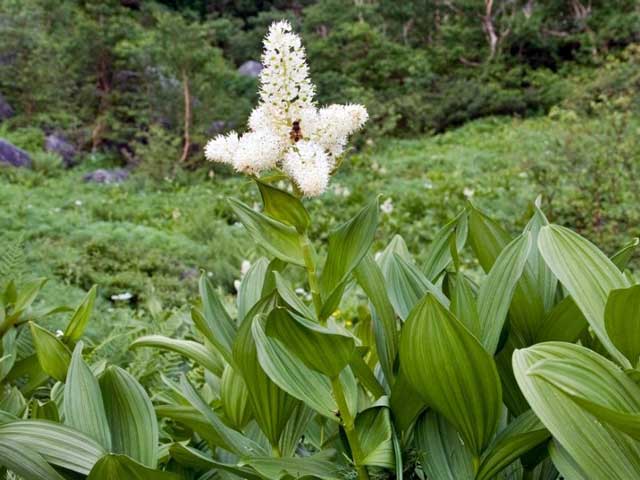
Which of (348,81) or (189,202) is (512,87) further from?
(189,202)

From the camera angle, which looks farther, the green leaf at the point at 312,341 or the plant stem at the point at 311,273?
the plant stem at the point at 311,273

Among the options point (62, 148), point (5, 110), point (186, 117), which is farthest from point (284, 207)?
point (5, 110)

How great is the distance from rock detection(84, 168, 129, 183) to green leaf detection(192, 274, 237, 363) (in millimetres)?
8791

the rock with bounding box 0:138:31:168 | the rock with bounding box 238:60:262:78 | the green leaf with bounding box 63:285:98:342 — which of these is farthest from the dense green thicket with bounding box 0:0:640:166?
the green leaf with bounding box 63:285:98:342

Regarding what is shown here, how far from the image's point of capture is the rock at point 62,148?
10.6m

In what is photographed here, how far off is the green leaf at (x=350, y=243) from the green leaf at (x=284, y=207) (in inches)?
1.7

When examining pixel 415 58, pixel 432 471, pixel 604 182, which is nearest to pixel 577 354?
pixel 432 471

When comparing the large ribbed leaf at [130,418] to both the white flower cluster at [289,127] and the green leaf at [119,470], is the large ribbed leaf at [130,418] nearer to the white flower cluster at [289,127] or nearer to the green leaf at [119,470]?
the green leaf at [119,470]

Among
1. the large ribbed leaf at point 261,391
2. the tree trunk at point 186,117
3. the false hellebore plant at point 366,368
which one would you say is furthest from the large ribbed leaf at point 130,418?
the tree trunk at point 186,117

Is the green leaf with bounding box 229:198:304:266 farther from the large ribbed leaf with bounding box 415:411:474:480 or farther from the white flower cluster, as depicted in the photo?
the large ribbed leaf with bounding box 415:411:474:480

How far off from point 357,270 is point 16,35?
11.9 metres

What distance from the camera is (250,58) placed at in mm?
16609

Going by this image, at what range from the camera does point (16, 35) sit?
36.7 ft

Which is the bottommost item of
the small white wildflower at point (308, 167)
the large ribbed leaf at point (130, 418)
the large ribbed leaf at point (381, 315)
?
the large ribbed leaf at point (130, 418)
